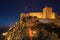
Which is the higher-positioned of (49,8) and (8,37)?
(49,8)

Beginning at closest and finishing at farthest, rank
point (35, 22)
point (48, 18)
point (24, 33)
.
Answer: point (24, 33) → point (35, 22) → point (48, 18)

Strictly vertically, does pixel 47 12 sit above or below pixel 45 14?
above

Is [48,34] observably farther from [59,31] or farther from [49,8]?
[49,8]

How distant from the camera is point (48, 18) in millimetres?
38438

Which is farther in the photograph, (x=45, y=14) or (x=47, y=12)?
(x=47, y=12)

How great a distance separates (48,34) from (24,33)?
2047mm

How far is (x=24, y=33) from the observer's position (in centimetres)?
3194

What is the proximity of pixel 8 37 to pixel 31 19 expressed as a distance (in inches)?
109

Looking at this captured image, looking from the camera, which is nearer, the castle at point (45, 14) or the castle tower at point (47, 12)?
the castle at point (45, 14)

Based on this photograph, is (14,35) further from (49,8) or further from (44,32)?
(49,8)

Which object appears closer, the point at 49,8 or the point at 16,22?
the point at 16,22

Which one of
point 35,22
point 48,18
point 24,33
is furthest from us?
point 48,18

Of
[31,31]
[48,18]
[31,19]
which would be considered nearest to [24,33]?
[31,31]

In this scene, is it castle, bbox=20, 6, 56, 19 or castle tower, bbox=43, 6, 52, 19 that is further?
castle tower, bbox=43, 6, 52, 19
